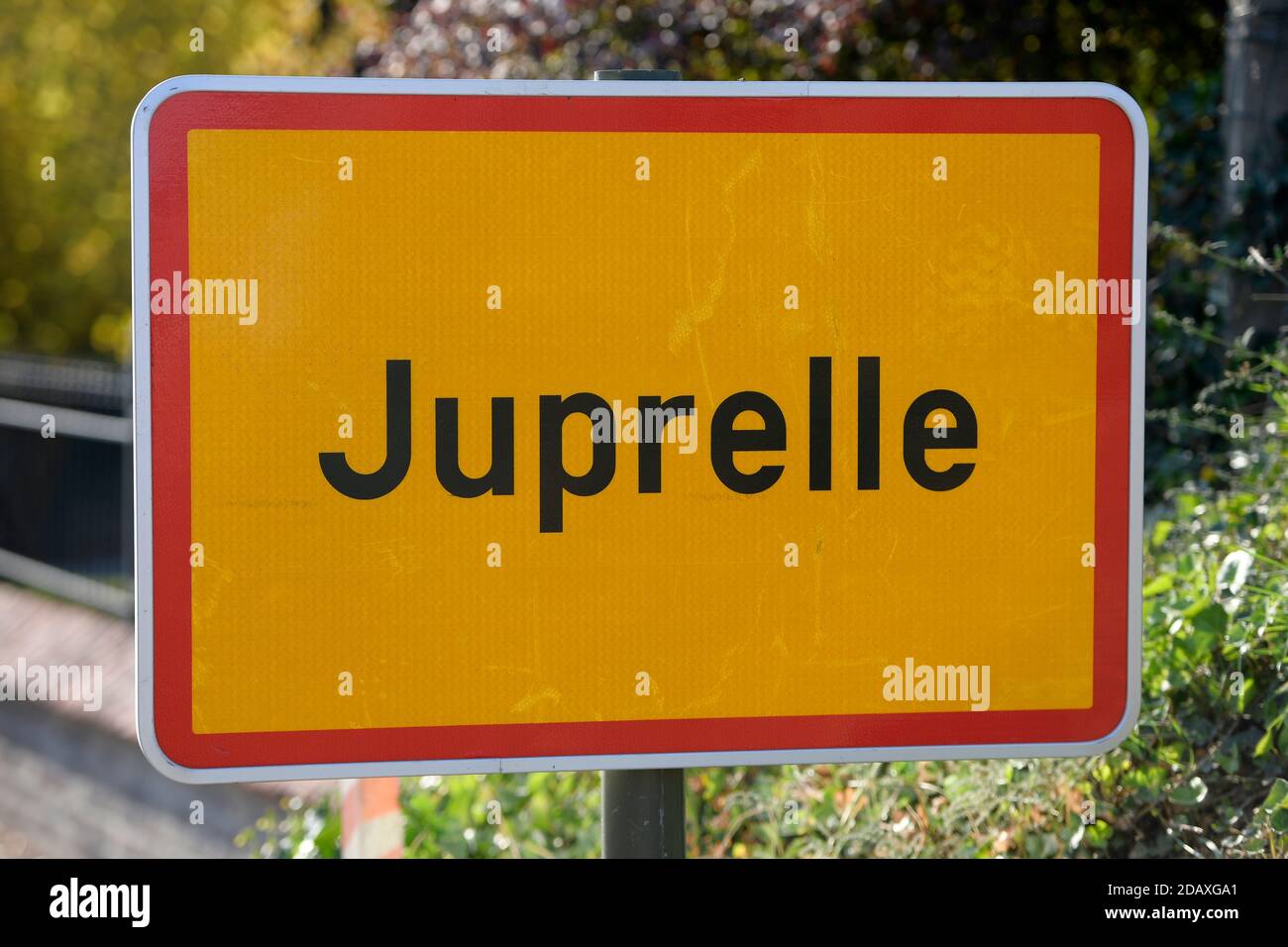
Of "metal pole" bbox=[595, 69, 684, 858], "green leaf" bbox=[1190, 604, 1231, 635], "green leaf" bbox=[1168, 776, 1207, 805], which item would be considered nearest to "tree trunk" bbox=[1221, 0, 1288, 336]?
"green leaf" bbox=[1190, 604, 1231, 635]

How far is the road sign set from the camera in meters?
1.73

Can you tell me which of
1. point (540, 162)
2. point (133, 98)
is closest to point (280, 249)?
point (540, 162)

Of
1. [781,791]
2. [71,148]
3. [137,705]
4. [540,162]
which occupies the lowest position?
[781,791]

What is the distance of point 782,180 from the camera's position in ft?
5.82

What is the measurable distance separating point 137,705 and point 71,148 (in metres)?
15.0

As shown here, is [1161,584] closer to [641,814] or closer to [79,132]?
[641,814]

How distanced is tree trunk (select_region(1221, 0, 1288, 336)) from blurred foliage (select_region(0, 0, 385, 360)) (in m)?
11.2

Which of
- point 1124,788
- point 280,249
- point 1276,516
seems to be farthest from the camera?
point 1276,516

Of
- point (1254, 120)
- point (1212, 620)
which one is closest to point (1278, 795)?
point (1212, 620)

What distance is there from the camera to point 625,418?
1784 mm

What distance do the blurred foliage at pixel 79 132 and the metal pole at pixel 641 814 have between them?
13.1 m

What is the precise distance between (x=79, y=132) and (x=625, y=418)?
50.0ft

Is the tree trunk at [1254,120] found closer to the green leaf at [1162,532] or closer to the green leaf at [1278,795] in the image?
the green leaf at [1162,532]

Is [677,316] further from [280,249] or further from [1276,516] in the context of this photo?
[1276,516]
